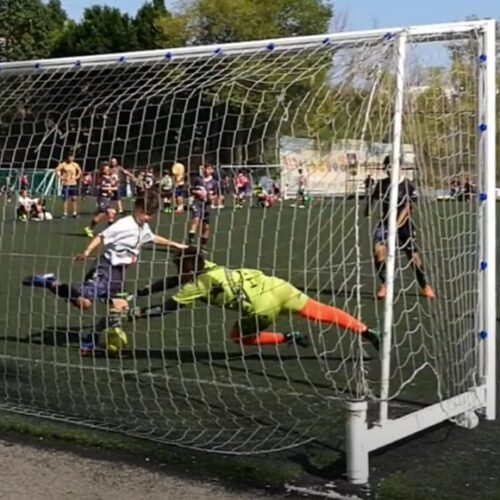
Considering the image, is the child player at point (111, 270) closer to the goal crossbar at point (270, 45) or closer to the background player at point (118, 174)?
the background player at point (118, 174)

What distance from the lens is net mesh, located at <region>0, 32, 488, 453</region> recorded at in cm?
636

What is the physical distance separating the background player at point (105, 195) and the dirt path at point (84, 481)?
2.77 metres

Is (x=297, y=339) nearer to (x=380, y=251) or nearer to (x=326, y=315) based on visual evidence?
(x=326, y=315)

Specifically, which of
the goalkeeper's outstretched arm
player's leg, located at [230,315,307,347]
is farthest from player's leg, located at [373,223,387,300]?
the goalkeeper's outstretched arm

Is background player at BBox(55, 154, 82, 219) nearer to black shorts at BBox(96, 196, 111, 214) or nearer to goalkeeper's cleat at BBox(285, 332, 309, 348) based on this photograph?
black shorts at BBox(96, 196, 111, 214)

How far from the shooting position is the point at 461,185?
6766mm

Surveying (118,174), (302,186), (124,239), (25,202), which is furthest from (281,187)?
(25,202)

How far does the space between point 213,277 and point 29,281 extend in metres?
2.59

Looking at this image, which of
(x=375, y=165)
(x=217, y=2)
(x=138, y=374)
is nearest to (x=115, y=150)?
(x=138, y=374)

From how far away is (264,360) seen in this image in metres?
8.73

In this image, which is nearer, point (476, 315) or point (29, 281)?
point (476, 315)

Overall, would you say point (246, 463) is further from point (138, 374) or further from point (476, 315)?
point (138, 374)

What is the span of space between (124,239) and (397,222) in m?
3.70

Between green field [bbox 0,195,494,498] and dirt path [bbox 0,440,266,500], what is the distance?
56cm
